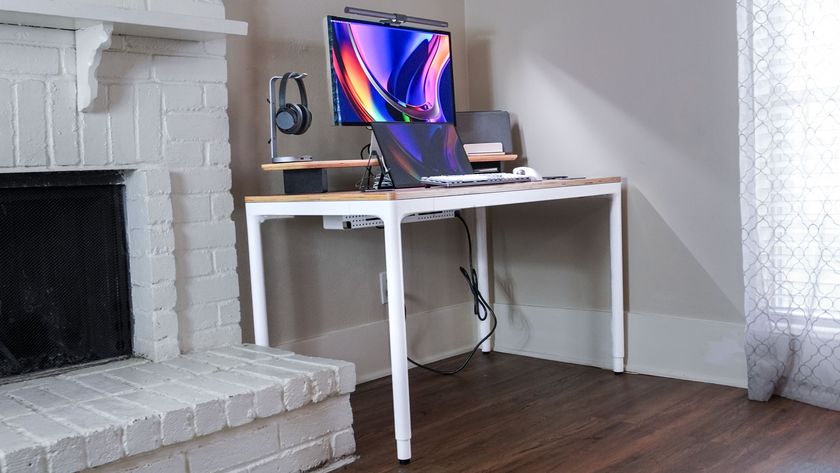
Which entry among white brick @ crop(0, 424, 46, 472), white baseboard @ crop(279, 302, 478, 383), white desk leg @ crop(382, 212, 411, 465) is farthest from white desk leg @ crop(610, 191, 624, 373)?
white brick @ crop(0, 424, 46, 472)

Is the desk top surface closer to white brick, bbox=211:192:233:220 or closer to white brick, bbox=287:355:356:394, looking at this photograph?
white brick, bbox=211:192:233:220

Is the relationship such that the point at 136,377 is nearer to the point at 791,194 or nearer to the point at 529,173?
the point at 529,173

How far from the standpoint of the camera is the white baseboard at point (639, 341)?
2.72 metres

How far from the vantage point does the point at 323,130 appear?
2898mm

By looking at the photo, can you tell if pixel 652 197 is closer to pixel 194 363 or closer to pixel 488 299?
pixel 488 299

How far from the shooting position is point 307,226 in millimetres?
2832

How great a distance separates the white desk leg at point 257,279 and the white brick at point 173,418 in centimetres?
67

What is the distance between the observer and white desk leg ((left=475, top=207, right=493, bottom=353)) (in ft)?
10.8

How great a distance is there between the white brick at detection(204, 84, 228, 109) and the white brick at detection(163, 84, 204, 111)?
22mm

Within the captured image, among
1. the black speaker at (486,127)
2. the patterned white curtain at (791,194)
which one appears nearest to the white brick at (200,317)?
the black speaker at (486,127)

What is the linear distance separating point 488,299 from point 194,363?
1.41 metres

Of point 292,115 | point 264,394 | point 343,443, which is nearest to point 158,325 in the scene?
point 264,394

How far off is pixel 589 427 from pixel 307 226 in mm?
1150

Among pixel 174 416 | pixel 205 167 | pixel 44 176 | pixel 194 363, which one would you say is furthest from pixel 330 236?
pixel 174 416
